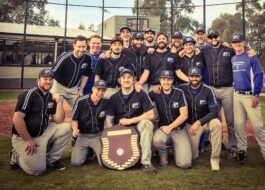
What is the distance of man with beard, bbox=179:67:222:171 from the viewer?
17.9 ft

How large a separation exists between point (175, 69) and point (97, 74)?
5.51 ft

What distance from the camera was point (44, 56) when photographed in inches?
844

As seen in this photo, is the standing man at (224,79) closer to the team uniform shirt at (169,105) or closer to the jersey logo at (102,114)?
the team uniform shirt at (169,105)

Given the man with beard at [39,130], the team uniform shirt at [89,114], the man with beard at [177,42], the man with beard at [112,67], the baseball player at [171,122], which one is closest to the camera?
the man with beard at [39,130]

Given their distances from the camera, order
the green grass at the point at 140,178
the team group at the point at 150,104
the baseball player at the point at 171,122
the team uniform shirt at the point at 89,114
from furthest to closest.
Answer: the team uniform shirt at the point at 89,114 < the baseball player at the point at 171,122 < the team group at the point at 150,104 < the green grass at the point at 140,178

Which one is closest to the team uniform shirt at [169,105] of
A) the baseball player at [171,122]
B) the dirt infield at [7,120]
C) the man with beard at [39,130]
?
the baseball player at [171,122]

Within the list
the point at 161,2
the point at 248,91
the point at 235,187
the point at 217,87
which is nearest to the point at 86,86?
the point at 217,87

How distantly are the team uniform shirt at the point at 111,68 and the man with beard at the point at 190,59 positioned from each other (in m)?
1.23

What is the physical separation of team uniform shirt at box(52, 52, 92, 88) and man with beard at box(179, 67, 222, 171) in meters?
2.24

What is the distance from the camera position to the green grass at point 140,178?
4312mm

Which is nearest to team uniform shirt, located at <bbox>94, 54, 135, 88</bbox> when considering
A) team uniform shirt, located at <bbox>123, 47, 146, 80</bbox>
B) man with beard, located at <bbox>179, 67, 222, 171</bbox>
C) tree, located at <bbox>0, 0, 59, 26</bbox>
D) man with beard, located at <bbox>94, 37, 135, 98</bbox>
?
man with beard, located at <bbox>94, 37, 135, 98</bbox>

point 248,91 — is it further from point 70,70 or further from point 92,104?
point 70,70

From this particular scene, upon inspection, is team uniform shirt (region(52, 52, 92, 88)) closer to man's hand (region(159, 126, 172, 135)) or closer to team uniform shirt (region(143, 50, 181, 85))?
team uniform shirt (region(143, 50, 181, 85))

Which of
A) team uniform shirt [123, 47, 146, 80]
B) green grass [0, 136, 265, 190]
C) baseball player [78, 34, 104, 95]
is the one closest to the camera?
green grass [0, 136, 265, 190]
